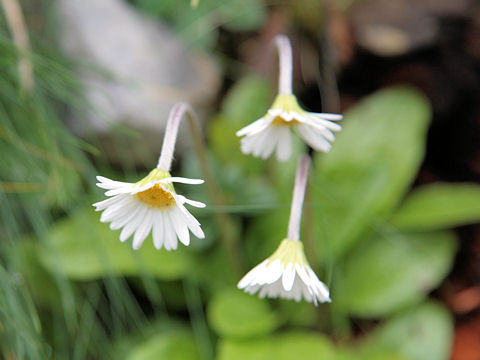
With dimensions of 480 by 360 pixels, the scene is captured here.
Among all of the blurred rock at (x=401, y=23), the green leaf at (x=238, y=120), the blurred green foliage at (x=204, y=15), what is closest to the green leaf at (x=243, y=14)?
the blurred green foliage at (x=204, y=15)

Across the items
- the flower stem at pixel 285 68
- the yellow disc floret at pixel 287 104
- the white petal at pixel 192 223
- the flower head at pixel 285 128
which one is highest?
the flower stem at pixel 285 68

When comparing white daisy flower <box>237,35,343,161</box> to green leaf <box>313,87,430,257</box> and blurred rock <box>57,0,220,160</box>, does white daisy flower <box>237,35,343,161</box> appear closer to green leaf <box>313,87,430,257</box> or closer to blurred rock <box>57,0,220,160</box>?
green leaf <box>313,87,430,257</box>

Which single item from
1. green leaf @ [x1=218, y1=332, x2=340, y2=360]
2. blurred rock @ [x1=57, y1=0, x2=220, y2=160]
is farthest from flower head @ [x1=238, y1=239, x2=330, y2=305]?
blurred rock @ [x1=57, y1=0, x2=220, y2=160]

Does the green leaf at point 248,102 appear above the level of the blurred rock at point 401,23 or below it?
below

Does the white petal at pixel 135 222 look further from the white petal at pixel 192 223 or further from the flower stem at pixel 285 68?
the flower stem at pixel 285 68

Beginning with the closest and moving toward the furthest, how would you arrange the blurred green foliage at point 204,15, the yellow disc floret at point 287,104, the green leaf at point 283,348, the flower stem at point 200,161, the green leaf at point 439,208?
the flower stem at point 200,161
the yellow disc floret at point 287,104
the green leaf at point 283,348
the green leaf at point 439,208
the blurred green foliage at point 204,15

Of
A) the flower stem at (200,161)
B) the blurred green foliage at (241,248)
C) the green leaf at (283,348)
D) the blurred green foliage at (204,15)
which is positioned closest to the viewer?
the flower stem at (200,161)
